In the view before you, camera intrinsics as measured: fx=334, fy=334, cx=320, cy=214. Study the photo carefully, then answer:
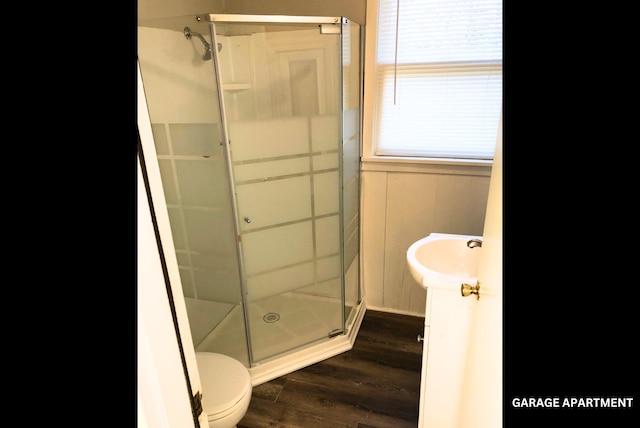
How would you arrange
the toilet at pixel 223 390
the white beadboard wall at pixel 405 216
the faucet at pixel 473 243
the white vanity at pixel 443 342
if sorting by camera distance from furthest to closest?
the white beadboard wall at pixel 405 216, the faucet at pixel 473 243, the toilet at pixel 223 390, the white vanity at pixel 443 342

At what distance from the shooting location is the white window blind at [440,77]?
6.11 ft

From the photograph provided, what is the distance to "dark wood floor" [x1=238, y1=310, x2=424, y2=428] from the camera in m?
1.67

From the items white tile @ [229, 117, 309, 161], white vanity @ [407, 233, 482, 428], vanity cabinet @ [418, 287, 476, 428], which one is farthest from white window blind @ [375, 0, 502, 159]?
vanity cabinet @ [418, 287, 476, 428]

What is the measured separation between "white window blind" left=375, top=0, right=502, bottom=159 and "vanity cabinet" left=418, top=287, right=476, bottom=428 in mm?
1169

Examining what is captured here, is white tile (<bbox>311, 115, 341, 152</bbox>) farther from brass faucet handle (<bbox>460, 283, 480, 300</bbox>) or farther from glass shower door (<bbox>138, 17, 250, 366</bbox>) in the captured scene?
brass faucet handle (<bbox>460, 283, 480, 300</bbox>)

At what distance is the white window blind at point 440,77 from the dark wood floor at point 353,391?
128cm

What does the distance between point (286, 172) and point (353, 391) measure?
1285mm

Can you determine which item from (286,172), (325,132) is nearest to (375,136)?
(325,132)

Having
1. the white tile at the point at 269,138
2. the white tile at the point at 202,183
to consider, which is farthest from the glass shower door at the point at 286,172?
the white tile at the point at 202,183

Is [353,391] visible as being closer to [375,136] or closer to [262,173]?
[262,173]

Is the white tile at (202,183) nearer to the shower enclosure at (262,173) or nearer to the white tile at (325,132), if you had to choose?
the shower enclosure at (262,173)
